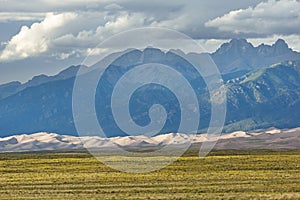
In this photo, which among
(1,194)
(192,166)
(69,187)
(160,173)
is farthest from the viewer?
(192,166)

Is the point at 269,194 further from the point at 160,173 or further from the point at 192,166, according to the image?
the point at 192,166

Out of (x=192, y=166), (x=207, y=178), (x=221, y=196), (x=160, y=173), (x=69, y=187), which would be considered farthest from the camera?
(x=192, y=166)

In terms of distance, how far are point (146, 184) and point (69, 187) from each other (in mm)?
9280

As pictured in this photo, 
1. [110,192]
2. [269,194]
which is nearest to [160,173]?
[110,192]

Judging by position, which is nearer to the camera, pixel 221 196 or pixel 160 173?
pixel 221 196

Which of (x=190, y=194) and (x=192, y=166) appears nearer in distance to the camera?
(x=190, y=194)

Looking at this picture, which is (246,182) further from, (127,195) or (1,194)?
(1,194)

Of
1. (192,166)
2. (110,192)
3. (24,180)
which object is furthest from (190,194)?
(192,166)

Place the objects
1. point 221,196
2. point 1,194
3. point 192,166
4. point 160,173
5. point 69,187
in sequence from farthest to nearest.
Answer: point 192,166 → point 160,173 → point 69,187 → point 1,194 → point 221,196

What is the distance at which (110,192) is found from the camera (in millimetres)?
82375

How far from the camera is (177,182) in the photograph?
94312mm

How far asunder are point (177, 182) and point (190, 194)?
16.2m

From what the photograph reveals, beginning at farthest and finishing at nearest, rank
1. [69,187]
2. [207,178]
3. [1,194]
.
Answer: [207,178] → [69,187] → [1,194]

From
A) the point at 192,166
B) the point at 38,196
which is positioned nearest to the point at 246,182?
the point at 38,196
